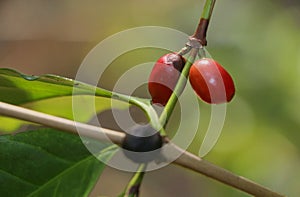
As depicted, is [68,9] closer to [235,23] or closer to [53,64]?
[53,64]

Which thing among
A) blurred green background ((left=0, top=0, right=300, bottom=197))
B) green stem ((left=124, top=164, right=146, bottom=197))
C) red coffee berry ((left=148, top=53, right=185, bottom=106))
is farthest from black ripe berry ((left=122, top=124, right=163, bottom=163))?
blurred green background ((left=0, top=0, right=300, bottom=197))

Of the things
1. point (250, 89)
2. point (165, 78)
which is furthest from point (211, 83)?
point (250, 89)

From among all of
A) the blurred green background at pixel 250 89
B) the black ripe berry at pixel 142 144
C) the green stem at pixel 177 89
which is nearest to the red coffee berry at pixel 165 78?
the green stem at pixel 177 89

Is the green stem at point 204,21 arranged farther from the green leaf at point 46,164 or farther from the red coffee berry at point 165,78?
the green leaf at point 46,164

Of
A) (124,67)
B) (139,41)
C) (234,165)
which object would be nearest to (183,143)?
(234,165)

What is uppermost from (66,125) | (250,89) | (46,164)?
(66,125)

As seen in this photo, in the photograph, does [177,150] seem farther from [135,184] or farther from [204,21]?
[204,21]
